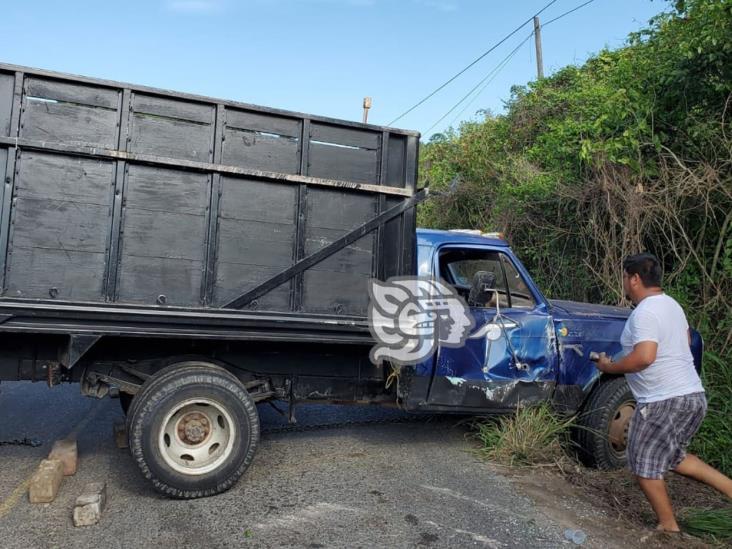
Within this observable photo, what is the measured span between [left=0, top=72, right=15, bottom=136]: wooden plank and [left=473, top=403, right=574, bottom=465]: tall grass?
4.15 meters

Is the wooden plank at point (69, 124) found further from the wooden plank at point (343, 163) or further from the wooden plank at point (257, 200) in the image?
the wooden plank at point (343, 163)

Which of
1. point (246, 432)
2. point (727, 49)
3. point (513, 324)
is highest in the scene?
point (727, 49)

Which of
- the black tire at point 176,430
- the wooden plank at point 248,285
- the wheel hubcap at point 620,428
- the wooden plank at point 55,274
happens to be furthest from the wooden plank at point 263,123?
the wheel hubcap at point 620,428

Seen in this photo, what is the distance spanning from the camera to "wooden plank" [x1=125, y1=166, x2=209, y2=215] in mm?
3715

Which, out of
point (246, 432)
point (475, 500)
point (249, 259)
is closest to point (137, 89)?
point (249, 259)

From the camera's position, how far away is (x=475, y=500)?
3955mm

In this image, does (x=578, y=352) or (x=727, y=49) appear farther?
(x=727, y=49)

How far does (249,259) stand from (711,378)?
4719mm

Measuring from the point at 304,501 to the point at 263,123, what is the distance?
261cm

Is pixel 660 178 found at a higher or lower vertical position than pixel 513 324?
higher

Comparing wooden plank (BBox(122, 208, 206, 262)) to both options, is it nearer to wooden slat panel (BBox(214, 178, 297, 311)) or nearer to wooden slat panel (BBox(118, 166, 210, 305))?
wooden slat panel (BBox(118, 166, 210, 305))

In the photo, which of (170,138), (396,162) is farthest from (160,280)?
(396,162)

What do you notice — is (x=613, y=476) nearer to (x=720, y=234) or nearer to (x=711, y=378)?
(x=711, y=378)

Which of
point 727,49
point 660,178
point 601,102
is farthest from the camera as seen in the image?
point 601,102
